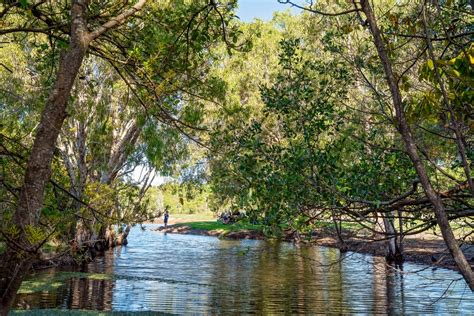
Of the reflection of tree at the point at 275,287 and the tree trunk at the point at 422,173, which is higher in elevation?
the tree trunk at the point at 422,173

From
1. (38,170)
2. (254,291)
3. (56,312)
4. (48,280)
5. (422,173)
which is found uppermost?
(38,170)

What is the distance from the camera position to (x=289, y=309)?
1648cm

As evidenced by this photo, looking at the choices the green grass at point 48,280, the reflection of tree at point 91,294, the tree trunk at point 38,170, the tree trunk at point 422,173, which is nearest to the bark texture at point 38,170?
the tree trunk at point 38,170

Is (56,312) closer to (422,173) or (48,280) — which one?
(48,280)

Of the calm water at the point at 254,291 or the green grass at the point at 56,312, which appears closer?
the green grass at the point at 56,312

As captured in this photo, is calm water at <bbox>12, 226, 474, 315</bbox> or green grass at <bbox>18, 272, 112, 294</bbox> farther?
green grass at <bbox>18, 272, 112, 294</bbox>

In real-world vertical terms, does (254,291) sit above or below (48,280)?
below

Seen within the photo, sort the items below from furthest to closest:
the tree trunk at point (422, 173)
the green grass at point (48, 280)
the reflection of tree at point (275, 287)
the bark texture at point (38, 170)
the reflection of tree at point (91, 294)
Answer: the green grass at point (48, 280), the reflection of tree at point (275, 287), the reflection of tree at point (91, 294), the bark texture at point (38, 170), the tree trunk at point (422, 173)

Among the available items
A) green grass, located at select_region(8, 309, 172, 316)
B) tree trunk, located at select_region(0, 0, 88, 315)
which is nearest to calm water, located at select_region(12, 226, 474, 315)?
green grass, located at select_region(8, 309, 172, 316)

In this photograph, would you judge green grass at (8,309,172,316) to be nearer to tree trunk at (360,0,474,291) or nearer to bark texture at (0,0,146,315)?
bark texture at (0,0,146,315)

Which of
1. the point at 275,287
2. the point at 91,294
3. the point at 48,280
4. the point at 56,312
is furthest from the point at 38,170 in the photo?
the point at 48,280

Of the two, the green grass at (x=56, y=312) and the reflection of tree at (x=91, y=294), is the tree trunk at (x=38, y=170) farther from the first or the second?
the reflection of tree at (x=91, y=294)

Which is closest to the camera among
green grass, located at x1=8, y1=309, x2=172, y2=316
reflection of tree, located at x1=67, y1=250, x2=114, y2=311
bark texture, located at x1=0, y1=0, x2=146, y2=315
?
bark texture, located at x1=0, y1=0, x2=146, y2=315

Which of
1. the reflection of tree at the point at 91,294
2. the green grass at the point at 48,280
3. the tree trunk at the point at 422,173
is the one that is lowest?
the reflection of tree at the point at 91,294
